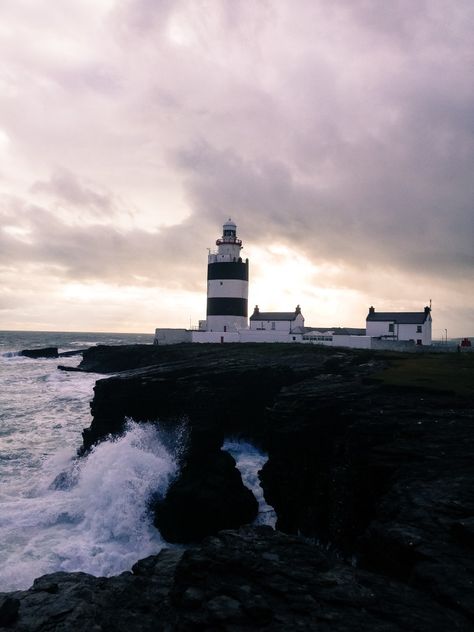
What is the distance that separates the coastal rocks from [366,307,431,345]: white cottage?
36.4 metres

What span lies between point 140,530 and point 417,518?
12.9 metres

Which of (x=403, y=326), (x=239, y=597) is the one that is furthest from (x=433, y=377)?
(x=403, y=326)

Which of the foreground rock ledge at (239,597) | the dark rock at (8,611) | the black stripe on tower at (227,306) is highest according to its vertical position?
the black stripe on tower at (227,306)

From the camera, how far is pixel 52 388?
51812mm

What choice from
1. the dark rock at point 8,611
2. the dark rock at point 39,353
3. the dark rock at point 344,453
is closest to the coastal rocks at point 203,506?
the dark rock at point 344,453

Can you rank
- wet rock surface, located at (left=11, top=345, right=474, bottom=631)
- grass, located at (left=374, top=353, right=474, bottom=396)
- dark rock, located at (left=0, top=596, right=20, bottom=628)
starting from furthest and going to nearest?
grass, located at (left=374, top=353, right=474, bottom=396) < dark rock, located at (left=0, top=596, right=20, bottom=628) < wet rock surface, located at (left=11, top=345, right=474, bottom=631)

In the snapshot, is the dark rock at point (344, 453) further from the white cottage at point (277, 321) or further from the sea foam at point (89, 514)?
the white cottage at point (277, 321)

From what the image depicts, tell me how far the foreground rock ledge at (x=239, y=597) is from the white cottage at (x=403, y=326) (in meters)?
46.8

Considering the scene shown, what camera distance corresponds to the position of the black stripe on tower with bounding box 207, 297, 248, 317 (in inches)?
2179

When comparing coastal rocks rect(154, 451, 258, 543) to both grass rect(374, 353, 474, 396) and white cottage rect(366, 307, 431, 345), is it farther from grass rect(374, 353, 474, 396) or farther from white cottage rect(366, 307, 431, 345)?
white cottage rect(366, 307, 431, 345)

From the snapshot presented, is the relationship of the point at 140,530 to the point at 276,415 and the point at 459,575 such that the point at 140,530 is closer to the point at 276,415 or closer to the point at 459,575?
the point at 276,415

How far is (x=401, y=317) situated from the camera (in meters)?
55.6

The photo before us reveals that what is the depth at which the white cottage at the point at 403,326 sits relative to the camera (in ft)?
177

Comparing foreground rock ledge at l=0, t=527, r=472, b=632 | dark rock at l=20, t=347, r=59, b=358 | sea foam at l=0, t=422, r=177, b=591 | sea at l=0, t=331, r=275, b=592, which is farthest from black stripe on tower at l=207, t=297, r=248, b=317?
dark rock at l=20, t=347, r=59, b=358
